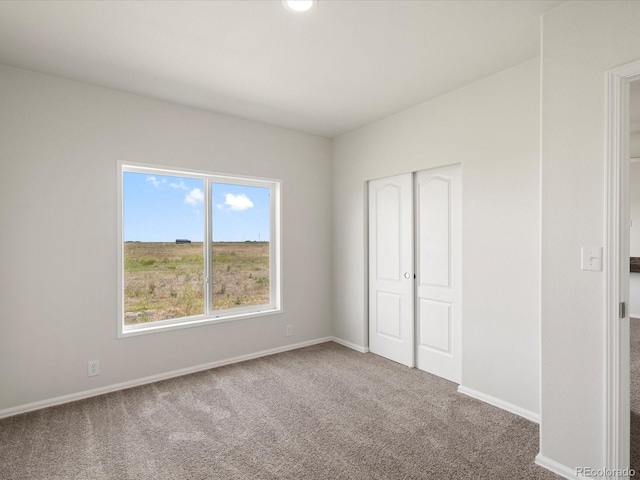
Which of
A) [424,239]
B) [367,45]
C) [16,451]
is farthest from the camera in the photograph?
[424,239]

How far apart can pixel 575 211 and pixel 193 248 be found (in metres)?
3.30

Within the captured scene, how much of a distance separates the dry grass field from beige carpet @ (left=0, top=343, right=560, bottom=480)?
0.74 m

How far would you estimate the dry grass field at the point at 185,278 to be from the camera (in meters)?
3.29

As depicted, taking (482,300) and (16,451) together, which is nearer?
(16,451)

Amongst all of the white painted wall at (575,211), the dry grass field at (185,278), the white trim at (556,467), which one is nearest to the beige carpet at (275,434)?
the white trim at (556,467)

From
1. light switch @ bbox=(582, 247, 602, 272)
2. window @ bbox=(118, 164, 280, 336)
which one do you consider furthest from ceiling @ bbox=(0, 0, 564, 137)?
light switch @ bbox=(582, 247, 602, 272)

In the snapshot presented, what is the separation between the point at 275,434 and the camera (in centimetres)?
235

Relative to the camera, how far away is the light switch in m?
1.77

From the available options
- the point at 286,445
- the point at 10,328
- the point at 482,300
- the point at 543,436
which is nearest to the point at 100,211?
the point at 10,328

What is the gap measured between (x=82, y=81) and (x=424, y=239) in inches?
136

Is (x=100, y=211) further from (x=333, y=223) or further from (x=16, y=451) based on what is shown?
(x=333, y=223)

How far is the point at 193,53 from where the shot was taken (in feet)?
8.02

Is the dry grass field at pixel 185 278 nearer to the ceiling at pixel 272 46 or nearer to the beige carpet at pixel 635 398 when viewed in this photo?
the ceiling at pixel 272 46

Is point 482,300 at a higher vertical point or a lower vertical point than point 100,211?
lower
